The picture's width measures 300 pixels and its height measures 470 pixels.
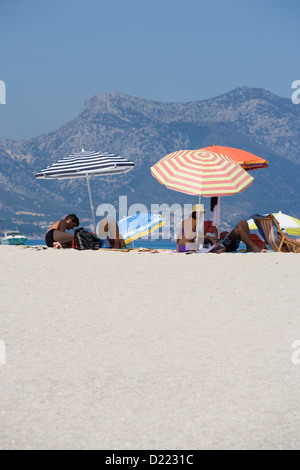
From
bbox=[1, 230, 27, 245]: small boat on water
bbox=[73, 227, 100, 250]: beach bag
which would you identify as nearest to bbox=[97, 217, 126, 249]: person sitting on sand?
bbox=[73, 227, 100, 250]: beach bag

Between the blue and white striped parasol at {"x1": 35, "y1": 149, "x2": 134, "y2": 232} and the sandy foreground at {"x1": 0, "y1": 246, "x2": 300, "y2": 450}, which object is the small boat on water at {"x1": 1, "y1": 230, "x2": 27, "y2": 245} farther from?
the sandy foreground at {"x1": 0, "y1": 246, "x2": 300, "y2": 450}

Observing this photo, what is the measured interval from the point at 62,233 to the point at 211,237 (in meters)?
2.95

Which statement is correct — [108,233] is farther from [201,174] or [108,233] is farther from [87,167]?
[201,174]

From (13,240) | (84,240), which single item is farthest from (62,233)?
(13,240)

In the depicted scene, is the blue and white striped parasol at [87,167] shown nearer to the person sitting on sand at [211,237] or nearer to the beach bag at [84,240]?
the beach bag at [84,240]

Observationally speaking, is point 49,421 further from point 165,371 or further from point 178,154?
point 178,154

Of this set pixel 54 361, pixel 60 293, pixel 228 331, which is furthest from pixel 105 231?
pixel 54 361

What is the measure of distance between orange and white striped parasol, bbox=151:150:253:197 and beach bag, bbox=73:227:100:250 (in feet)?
5.61

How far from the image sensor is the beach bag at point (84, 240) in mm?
10594

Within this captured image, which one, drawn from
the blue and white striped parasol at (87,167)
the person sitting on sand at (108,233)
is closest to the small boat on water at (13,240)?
the blue and white striped parasol at (87,167)

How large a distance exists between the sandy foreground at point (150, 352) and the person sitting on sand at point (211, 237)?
3.54 ft

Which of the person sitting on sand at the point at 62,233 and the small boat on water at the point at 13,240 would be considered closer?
the person sitting on sand at the point at 62,233

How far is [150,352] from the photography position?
5.29m

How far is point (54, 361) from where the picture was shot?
5023mm
